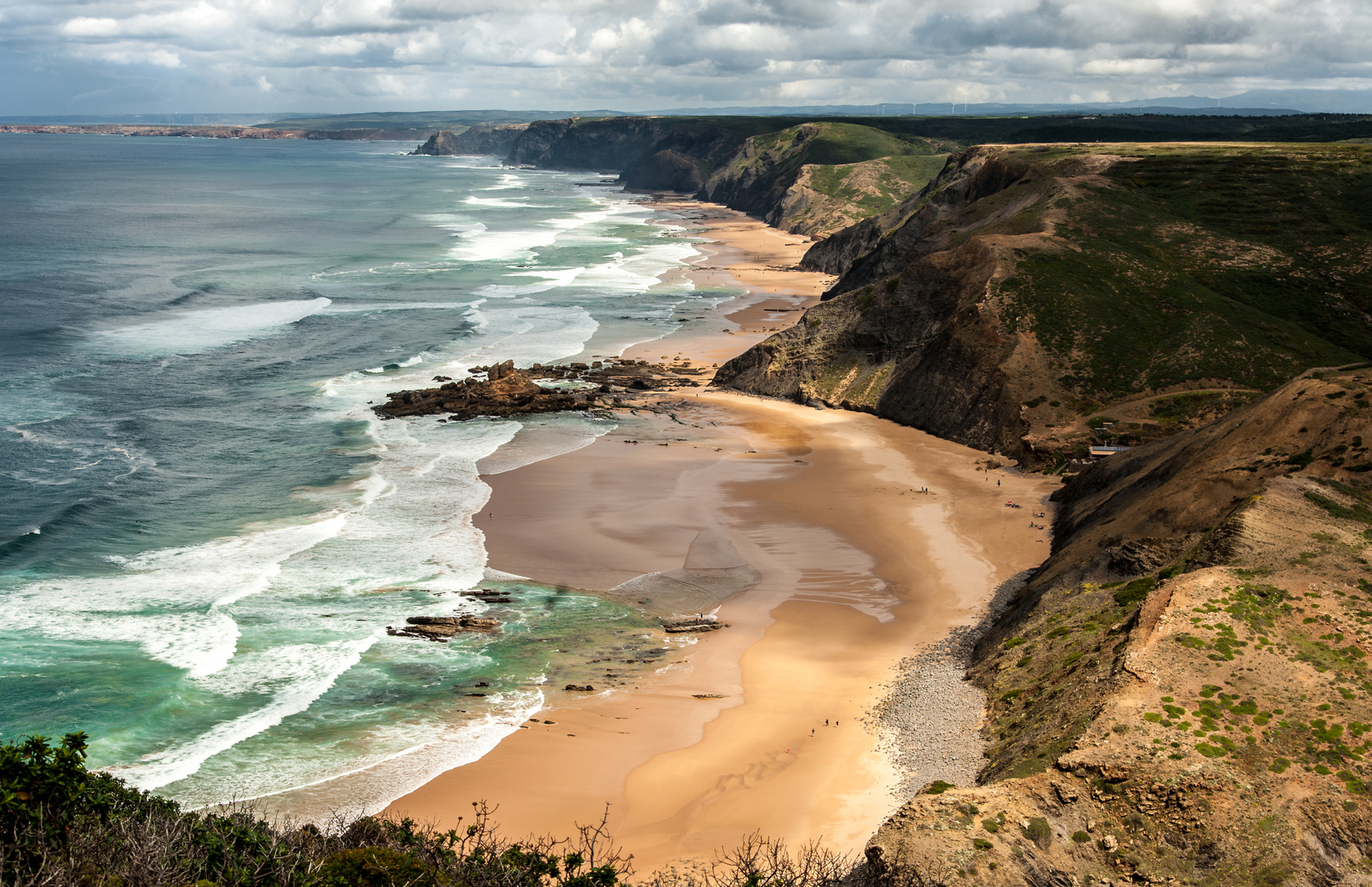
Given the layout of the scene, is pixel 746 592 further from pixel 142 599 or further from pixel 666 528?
pixel 142 599

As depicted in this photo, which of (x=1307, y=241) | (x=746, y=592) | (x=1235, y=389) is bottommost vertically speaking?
(x=746, y=592)

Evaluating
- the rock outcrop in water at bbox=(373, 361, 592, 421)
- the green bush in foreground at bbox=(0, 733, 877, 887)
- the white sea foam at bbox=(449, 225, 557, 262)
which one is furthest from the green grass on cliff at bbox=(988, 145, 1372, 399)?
the white sea foam at bbox=(449, 225, 557, 262)

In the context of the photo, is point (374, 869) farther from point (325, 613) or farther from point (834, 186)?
point (834, 186)

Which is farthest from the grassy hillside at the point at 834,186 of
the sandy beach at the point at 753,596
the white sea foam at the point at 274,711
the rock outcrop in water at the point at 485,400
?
the white sea foam at the point at 274,711

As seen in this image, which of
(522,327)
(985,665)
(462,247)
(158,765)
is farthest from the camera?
(462,247)

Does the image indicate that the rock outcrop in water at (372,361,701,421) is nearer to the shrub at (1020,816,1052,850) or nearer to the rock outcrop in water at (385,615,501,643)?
the rock outcrop in water at (385,615,501,643)

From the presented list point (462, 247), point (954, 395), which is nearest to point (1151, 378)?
point (954, 395)
